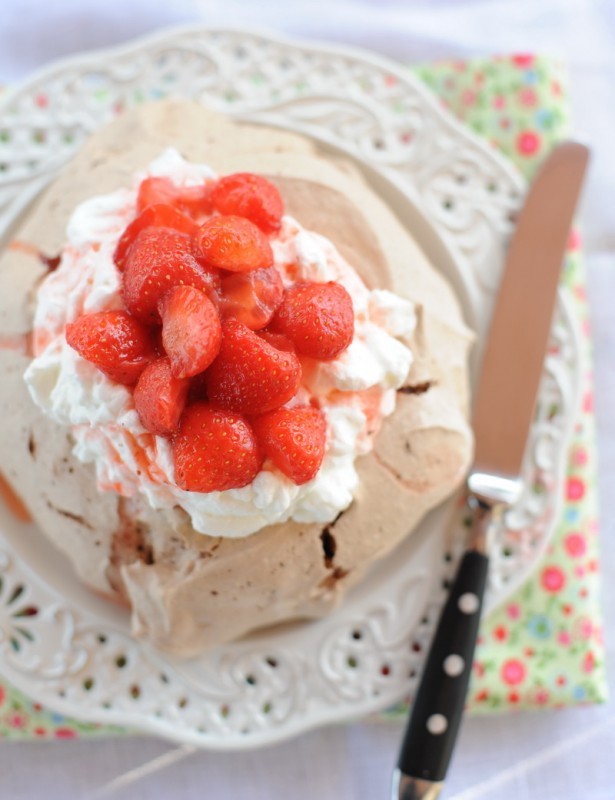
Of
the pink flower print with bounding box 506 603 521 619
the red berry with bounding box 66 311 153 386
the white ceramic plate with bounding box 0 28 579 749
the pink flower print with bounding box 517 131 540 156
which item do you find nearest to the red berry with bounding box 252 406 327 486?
the red berry with bounding box 66 311 153 386

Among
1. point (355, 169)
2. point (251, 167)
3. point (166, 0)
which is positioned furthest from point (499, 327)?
point (166, 0)

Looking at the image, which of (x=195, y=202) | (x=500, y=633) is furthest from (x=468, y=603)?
(x=195, y=202)

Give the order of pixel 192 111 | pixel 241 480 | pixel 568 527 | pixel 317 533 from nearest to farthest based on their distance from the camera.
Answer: pixel 241 480 < pixel 317 533 < pixel 192 111 < pixel 568 527

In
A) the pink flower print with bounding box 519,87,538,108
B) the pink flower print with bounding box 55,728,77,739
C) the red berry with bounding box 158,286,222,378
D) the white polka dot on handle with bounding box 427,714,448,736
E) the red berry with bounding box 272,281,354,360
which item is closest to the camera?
the red berry with bounding box 158,286,222,378

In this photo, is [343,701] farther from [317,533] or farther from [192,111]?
[192,111]

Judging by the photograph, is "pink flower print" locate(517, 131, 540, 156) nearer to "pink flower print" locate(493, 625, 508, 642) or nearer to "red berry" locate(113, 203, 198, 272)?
"red berry" locate(113, 203, 198, 272)

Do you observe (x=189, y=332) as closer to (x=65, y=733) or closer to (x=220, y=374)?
(x=220, y=374)

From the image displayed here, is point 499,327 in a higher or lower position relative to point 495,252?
lower
